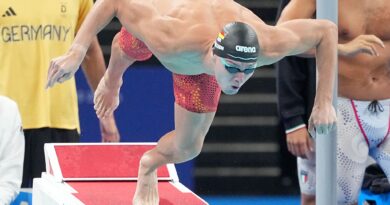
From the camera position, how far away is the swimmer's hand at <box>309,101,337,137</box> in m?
4.71

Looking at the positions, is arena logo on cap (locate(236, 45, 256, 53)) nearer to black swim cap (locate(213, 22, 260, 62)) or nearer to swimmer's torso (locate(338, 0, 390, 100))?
black swim cap (locate(213, 22, 260, 62))

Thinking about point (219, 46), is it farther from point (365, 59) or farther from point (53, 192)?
point (365, 59)

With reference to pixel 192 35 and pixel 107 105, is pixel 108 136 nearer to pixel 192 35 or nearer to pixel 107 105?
pixel 107 105

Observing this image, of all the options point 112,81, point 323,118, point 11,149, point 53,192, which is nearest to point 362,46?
point 323,118

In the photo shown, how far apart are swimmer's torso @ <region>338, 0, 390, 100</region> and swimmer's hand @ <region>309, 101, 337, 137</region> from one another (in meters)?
0.96

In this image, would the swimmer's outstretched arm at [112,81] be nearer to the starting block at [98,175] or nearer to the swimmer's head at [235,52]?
the starting block at [98,175]

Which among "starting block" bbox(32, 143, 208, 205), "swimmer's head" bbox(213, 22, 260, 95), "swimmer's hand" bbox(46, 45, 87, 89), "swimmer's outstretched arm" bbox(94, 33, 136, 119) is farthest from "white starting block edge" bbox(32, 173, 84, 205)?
"swimmer's head" bbox(213, 22, 260, 95)

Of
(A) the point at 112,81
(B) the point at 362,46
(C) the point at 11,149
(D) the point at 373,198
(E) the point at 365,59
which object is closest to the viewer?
(B) the point at 362,46

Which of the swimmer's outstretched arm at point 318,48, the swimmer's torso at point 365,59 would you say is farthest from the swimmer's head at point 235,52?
the swimmer's torso at point 365,59

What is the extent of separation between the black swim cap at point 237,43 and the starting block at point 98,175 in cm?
102

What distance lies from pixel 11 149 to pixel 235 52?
147 centimetres

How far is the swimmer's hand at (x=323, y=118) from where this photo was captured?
4715mm

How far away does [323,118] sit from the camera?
4.71 meters

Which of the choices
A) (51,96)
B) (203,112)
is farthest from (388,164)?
(51,96)
